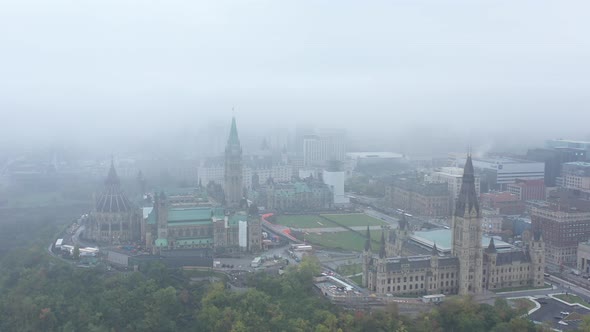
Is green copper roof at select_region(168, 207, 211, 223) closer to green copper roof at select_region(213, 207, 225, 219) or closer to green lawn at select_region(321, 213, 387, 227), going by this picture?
green copper roof at select_region(213, 207, 225, 219)

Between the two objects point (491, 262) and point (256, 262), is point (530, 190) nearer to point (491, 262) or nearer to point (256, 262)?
point (491, 262)

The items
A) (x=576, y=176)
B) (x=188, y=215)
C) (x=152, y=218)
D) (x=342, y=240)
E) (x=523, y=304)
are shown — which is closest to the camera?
(x=523, y=304)

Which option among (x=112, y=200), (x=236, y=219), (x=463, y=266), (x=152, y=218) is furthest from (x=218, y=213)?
(x=463, y=266)

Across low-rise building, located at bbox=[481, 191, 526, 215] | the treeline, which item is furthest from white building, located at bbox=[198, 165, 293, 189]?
the treeline

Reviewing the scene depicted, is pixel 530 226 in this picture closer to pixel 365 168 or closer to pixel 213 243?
pixel 213 243

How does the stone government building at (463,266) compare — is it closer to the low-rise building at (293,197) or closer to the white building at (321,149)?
the low-rise building at (293,197)

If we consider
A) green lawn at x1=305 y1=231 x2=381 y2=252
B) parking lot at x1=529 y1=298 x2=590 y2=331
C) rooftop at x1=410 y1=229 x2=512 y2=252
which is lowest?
parking lot at x1=529 y1=298 x2=590 y2=331
